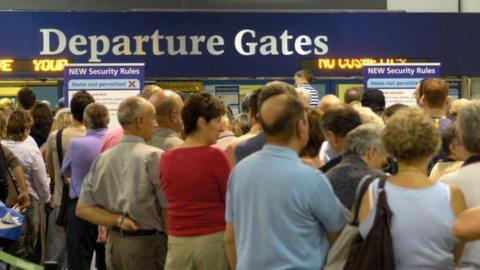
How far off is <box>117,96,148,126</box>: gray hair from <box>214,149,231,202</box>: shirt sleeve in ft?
2.69

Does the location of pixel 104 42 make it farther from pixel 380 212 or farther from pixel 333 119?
pixel 380 212

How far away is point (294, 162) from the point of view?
446cm

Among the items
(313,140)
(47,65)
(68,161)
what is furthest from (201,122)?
(47,65)

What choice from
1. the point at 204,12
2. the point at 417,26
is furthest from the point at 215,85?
the point at 417,26

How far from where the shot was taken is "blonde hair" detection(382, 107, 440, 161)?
4.30 metres

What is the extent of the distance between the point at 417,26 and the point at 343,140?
12.5 metres

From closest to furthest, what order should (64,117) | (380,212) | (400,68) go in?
(380,212), (64,117), (400,68)

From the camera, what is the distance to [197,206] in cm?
573

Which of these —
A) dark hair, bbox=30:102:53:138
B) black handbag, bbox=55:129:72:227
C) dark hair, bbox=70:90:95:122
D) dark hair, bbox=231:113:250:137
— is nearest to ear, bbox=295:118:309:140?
dark hair, bbox=231:113:250:137

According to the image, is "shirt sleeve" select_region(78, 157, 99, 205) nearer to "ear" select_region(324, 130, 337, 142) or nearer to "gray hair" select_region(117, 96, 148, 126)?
"gray hair" select_region(117, 96, 148, 126)

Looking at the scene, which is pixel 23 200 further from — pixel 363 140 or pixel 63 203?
pixel 363 140

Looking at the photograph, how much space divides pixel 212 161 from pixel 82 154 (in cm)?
258

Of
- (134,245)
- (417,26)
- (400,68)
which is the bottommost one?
(134,245)

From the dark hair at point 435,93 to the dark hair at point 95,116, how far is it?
260 cm
